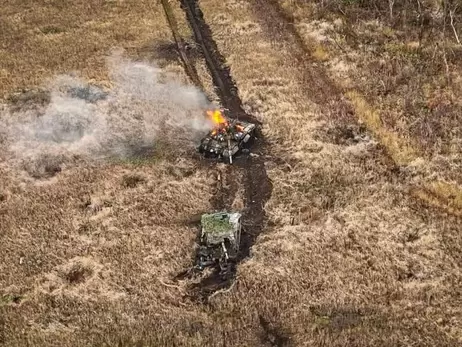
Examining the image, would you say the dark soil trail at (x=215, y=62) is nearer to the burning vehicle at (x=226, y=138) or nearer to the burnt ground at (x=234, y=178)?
the burnt ground at (x=234, y=178)

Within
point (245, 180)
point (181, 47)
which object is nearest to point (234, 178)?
point (245, 180)

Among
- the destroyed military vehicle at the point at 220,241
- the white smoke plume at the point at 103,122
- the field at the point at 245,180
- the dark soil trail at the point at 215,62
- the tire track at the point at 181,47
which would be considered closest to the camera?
the field at the point at 245,180

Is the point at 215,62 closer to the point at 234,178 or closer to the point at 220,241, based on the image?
the point at 234,178

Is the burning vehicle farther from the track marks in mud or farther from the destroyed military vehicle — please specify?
the track marks in mud

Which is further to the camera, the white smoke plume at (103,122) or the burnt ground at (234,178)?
the white smoke plume at (103,122)

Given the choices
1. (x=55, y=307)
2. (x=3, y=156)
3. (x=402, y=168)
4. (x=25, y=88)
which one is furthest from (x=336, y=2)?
(x=55, y=307)

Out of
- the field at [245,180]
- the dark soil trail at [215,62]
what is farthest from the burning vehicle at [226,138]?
the dark soil trail at [215,62]
